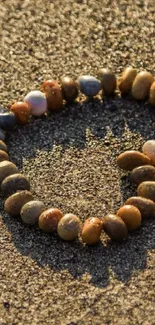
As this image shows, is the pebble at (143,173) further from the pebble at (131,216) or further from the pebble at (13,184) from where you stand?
the pebble at (13,184)

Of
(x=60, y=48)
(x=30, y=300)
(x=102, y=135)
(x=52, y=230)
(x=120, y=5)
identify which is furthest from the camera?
(x=120, y=5)

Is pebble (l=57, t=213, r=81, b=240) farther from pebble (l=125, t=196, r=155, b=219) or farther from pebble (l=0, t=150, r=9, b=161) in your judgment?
pebble (l=0, t=150, r=9, b=161)

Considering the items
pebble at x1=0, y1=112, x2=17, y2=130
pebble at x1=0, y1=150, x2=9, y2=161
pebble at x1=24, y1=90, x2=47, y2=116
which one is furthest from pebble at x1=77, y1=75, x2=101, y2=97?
pebble at x1=0, y1=150, x2=9, y2=161

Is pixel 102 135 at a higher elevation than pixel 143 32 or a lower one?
lower

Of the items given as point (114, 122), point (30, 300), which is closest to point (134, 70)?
point (114, 122)

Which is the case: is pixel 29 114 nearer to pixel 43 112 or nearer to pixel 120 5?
pixel 43 112

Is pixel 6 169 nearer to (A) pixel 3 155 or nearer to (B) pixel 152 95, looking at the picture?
(A) pixel 3 155
